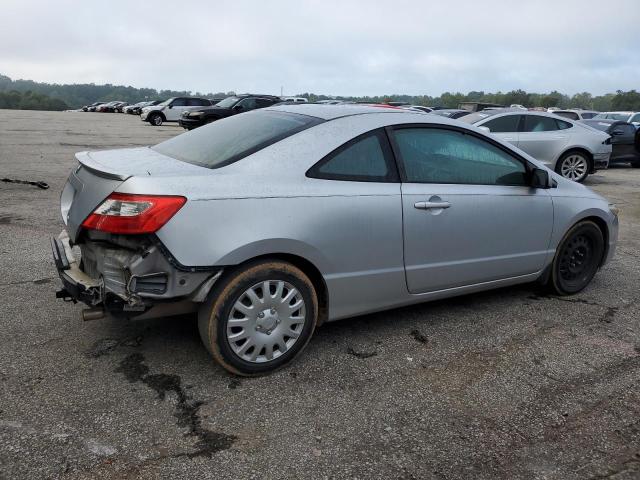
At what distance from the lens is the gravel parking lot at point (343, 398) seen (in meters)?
2.54

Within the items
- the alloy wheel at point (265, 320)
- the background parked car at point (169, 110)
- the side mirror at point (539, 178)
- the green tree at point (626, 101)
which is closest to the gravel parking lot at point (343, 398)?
the alloy wheel at point (265, 320)

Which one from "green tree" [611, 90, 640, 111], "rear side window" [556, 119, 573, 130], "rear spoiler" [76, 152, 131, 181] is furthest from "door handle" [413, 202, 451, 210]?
"green tree" [611, 90, 640, 111]

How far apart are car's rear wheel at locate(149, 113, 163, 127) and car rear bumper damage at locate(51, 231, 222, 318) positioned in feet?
101

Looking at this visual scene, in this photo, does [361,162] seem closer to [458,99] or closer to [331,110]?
[331,110]

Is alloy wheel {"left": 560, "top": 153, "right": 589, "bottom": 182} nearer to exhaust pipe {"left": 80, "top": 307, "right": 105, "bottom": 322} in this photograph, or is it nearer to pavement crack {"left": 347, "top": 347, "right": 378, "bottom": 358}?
pavement crack {"left": 347, "top": 347, "right": 378, "bottom": 358}

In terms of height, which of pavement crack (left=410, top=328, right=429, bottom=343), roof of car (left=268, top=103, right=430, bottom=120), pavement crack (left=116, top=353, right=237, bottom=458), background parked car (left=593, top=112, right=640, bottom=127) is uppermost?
roof of car (left=268, top=103, right=430, bottom=120)

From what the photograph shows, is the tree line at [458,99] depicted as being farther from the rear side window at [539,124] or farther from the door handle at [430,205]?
the door handle at [430,205]

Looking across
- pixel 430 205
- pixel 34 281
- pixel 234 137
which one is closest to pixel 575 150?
pixel 430 205

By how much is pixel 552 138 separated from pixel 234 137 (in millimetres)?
9736

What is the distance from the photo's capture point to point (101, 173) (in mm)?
3135

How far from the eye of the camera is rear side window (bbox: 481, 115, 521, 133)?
37.7 feet

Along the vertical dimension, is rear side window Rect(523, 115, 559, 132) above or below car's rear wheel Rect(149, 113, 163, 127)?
above

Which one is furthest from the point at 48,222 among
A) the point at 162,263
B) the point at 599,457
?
the point at 599,457

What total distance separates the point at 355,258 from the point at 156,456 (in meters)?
1.57
